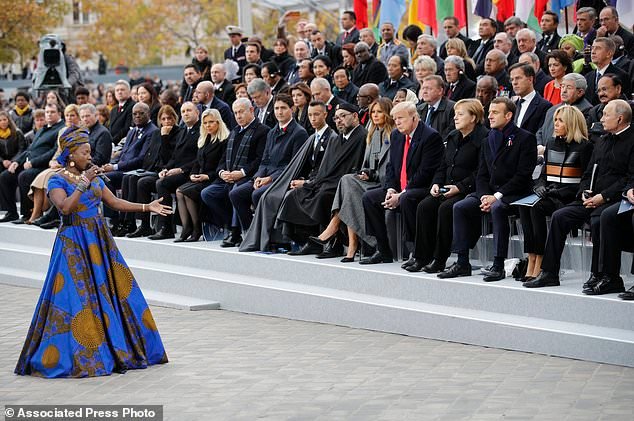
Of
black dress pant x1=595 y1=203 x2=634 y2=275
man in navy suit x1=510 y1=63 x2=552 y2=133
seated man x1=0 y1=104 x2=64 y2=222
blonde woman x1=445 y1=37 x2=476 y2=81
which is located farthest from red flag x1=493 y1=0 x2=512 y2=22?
black dress pant x1=595 y1=203 x2=634 y2=275

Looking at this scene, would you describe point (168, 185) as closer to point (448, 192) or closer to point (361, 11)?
point (448, 192)

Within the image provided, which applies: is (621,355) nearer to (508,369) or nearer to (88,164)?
(508,369)

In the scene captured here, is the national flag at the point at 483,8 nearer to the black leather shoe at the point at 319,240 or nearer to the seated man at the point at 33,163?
the seated man at the point at 33,163

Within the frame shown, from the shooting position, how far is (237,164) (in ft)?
47.1

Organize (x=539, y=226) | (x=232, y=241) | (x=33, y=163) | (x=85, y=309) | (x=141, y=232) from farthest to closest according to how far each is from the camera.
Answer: (x=33, y=163) → (x=141, y=232) → (x=232, y=241) → (x=539, y=226) → (x=85, y=309)

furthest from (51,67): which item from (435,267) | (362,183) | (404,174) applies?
(435,267)

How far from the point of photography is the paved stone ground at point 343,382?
8.23 meters

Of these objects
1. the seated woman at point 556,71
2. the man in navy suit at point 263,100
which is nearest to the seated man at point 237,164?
the man in navy suit at point 263,100

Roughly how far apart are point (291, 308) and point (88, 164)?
2.92 meters

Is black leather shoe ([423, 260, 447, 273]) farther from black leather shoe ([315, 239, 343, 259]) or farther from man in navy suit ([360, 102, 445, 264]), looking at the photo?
black leather shoe ([315, 239, 343, 259])

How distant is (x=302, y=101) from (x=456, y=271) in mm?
4021

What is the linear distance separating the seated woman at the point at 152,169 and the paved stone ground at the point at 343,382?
165 inches

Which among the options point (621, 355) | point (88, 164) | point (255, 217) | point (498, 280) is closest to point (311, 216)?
point (255, 217)

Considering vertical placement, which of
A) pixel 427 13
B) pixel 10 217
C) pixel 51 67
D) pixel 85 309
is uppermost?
pixel 427 13
